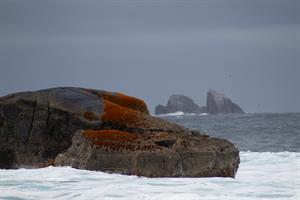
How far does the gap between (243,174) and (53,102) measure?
8374mm

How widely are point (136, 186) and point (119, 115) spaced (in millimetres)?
7044

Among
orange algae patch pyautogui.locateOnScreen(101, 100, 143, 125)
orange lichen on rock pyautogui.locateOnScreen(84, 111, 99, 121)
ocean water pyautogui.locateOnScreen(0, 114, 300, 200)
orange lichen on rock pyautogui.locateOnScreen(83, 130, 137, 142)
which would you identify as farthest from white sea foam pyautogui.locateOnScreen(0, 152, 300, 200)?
orange algae patch pyautogui.locateOnScreen(101, 100, 143, 125)

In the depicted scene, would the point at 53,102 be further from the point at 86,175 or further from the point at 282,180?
the point at 282,180

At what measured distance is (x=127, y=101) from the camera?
92.2 ft

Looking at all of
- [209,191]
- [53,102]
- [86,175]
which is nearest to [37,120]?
[53,102]

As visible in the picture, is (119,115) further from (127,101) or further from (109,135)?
(127,101)

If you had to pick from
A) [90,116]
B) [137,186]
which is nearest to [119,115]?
[90,116]

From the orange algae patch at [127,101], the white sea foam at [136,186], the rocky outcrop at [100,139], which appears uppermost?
the orange algae patch at [127,101]

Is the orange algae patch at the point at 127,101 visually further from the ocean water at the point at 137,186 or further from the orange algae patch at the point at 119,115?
the ocean water at the point at 137,186

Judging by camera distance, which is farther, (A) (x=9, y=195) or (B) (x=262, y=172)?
(B) (x=262, y=172)

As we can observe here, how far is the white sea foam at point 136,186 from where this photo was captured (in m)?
16.7

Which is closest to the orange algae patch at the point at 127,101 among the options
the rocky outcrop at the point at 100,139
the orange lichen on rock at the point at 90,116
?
the rocky outcrop at the point at 100,139

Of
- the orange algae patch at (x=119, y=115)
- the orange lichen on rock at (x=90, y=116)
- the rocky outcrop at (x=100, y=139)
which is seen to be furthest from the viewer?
the orange lichen on rock at (x=90, y=116)

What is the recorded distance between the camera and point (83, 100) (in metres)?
25.6
